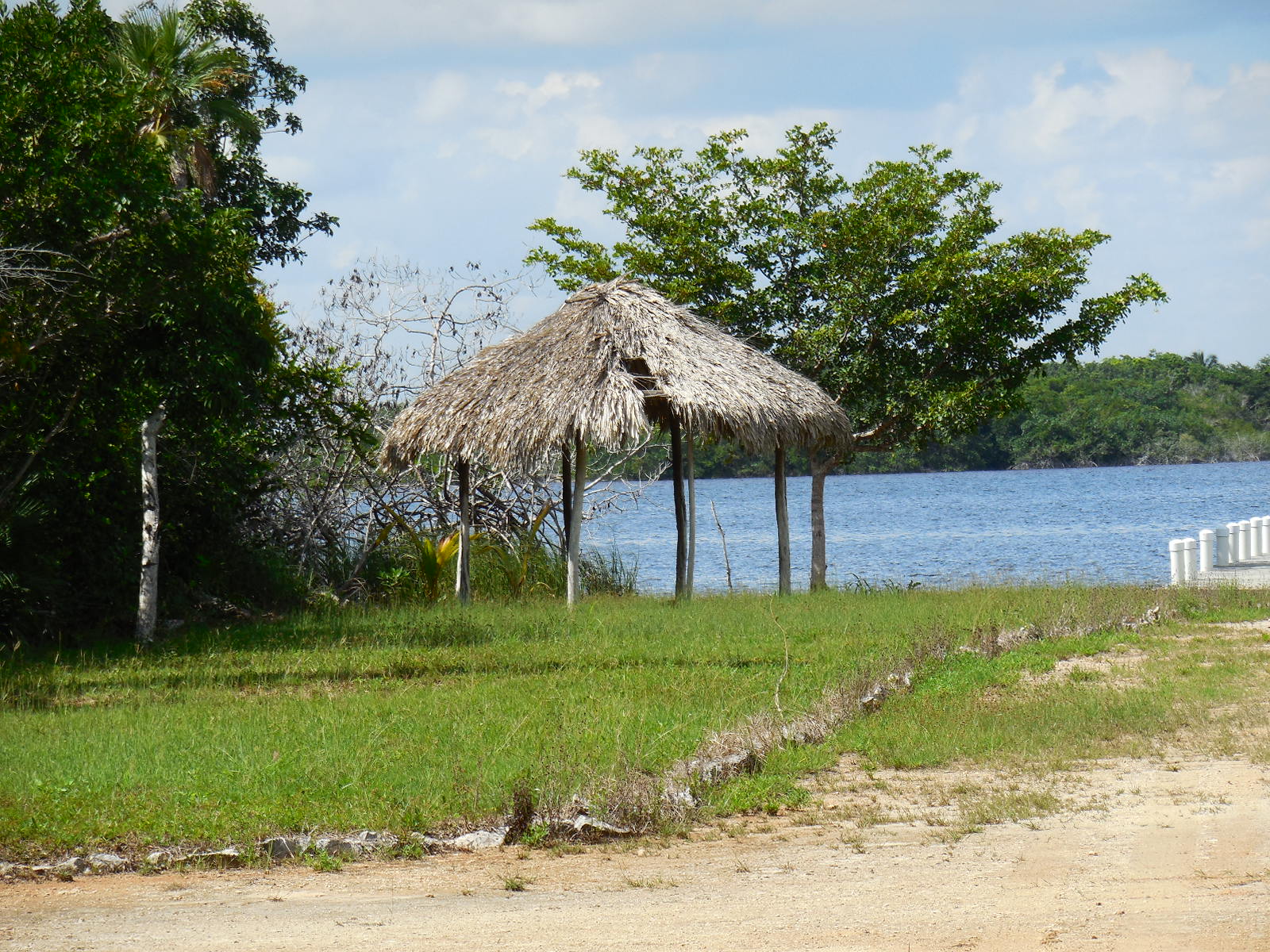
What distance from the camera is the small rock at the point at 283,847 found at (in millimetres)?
5852

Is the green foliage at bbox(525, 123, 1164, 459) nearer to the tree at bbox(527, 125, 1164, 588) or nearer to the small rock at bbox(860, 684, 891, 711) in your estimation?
the tree at bbox(527, 125, 1164, 588)

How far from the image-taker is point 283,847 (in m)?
5.87

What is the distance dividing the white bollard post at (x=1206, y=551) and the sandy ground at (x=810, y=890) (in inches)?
522

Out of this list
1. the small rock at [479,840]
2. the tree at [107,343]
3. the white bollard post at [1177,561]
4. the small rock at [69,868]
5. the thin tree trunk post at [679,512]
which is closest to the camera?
the small rock at [69,868]

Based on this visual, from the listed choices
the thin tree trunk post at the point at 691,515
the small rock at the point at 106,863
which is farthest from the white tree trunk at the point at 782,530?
the small rock at the point at 106,863

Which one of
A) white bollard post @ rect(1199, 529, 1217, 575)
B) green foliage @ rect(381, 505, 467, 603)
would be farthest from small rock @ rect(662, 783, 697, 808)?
white bollard post @ rect(1199, 529, 1217, 575)

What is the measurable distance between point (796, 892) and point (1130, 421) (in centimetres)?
7711

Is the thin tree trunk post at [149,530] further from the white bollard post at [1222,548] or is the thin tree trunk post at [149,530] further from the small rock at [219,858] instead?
the white bollard post at [1222,548]

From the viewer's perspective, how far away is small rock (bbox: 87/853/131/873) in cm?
570

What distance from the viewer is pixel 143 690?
10.1 m

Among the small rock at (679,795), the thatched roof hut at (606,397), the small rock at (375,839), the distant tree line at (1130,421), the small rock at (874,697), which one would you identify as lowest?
the small rock at (375,839)

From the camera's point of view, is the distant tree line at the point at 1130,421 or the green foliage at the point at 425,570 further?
the distant tree line at the point at 1130,421

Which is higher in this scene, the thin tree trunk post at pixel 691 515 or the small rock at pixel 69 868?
the thin tree trunk post at pixel 691 515

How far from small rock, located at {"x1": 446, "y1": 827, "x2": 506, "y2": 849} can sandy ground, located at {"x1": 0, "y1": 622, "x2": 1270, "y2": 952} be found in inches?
2.7
